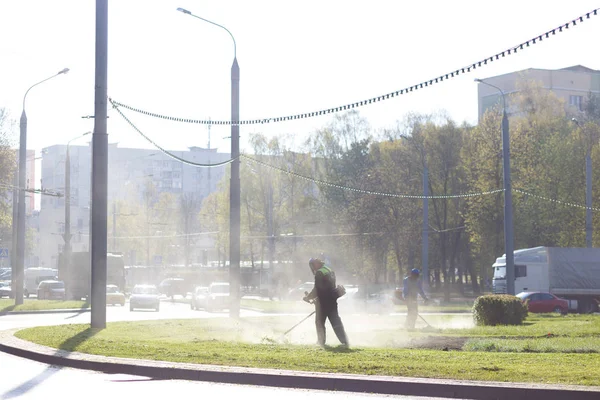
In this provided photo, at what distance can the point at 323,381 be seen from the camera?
11.9 metres

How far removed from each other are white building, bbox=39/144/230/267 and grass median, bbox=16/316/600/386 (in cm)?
10716

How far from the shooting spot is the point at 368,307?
144 feet

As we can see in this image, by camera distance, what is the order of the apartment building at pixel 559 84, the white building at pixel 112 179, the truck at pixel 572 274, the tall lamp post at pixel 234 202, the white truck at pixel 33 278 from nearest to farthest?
the tall lamp post at pixel 234 202
the truck at pixel 572 274
the white truck at pixel 33 278
the apartment building at pixel 559 84
the white building at pixel 112 179

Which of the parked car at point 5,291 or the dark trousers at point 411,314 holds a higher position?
the dark trousers at point 411,314

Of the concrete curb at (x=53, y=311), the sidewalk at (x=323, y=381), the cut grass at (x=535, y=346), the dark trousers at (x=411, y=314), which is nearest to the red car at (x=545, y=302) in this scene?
the concrete curb at (x=53, y=311)

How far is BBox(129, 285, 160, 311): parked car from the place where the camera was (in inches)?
1914

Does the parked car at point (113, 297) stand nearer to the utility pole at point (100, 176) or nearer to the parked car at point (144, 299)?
the parked car at point (144, 299)

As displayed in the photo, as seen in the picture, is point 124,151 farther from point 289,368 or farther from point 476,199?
point 289,368

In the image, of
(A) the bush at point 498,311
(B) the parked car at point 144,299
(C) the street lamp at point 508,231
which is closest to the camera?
(A) the bush at point 498,311

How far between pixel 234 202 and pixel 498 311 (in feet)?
28.6

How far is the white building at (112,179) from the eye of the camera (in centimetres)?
14488

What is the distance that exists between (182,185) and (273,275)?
306 ft

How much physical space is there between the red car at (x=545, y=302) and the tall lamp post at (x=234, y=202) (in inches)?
844

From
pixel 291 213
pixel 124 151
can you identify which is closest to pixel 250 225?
pixel 291 213
